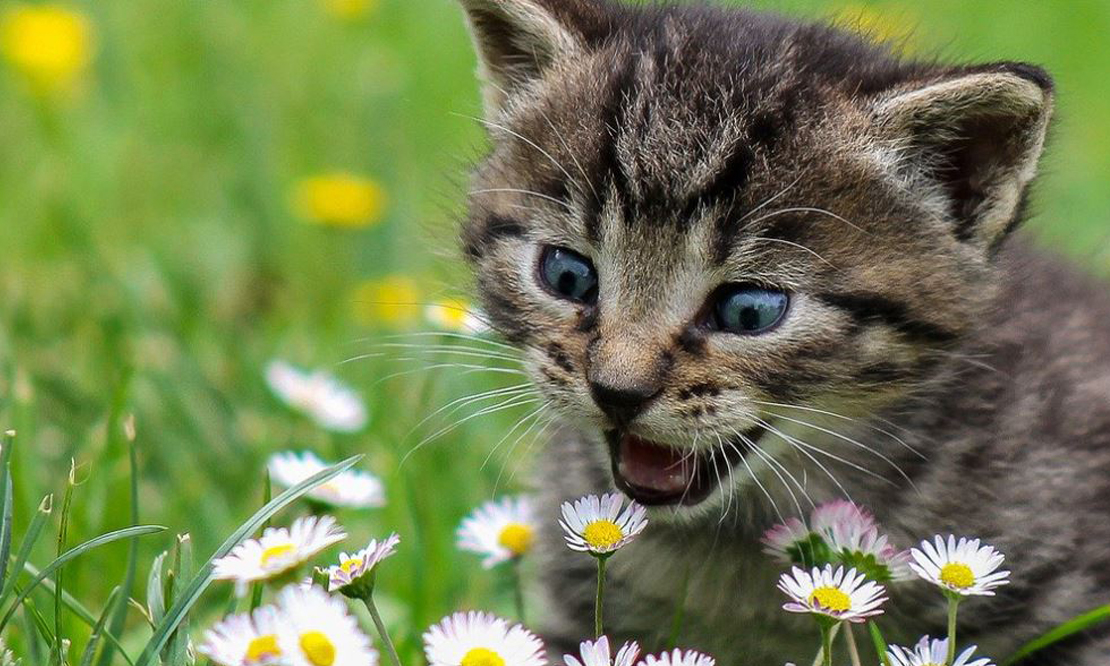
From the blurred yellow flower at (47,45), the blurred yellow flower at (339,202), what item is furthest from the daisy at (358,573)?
the blurred yellow flower at (47,45)

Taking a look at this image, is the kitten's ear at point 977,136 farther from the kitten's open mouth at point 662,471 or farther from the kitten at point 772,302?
the kitten's open mouth at point 662,471

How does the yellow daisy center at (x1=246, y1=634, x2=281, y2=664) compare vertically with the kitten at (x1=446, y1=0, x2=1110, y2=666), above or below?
below

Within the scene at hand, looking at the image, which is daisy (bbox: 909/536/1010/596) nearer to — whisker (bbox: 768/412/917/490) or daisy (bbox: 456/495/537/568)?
whisker (bbox: 768/412/917/490)

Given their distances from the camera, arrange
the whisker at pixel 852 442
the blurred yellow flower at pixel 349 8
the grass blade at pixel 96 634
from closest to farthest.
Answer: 1. the grass blade at pixel 96 634
2. the whisker at pixel 852 442
3. the blurred yellow flower at pixel 349 8

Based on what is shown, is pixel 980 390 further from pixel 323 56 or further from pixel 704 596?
pixel 323 56

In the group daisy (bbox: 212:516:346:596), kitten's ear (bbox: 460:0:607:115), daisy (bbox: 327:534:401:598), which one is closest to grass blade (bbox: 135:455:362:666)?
daisy (bbox: 212:516:346:596)

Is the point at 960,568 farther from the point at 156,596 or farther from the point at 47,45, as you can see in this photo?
the point at 47,45

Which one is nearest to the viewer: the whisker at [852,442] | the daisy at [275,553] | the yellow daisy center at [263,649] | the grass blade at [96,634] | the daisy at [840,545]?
the yellow daisy center at [263,649]
